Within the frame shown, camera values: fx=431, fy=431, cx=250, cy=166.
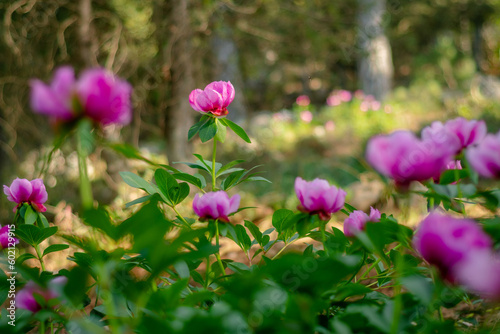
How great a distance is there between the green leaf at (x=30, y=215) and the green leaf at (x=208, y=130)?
33cm

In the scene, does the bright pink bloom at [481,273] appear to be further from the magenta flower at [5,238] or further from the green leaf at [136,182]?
the magenta flower at [5,238]

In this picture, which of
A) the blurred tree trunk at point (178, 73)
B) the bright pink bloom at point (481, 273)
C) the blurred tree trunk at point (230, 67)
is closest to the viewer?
the bright pink bloom at point (481, 273)

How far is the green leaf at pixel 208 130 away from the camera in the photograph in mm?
813

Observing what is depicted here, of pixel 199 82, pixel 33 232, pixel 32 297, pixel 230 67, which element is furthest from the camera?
pixel 230 67

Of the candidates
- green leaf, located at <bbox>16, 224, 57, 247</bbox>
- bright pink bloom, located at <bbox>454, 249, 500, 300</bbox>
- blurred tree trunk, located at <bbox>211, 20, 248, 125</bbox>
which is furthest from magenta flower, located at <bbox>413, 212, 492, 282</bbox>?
blurred tree trunk, located at <bbox>211, 20, 248, 125</bbox>

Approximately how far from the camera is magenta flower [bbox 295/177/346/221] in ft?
2.10

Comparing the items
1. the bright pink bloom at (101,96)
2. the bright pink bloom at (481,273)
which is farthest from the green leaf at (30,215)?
the bright pink bloom at (481,273)

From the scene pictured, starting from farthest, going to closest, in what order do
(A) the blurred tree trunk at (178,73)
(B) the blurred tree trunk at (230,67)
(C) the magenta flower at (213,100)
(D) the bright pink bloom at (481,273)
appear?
(B) the blurred tree trunk at (230,67), (A) the blurred tree trunk at (178,73), (C) the magenta flower at (213,100), (D) the bright pink bloom at (481,273)

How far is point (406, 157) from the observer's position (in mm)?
488

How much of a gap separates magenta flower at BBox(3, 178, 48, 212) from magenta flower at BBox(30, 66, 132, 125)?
0.34 metres

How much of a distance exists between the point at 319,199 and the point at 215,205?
0.55ft

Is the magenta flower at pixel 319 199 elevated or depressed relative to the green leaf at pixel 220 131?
elevated

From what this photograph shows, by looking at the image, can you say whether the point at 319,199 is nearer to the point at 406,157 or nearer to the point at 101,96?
the point at 406,157

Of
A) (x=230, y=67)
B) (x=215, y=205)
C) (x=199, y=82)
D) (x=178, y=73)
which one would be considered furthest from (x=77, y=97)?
(x=230, y=67)
